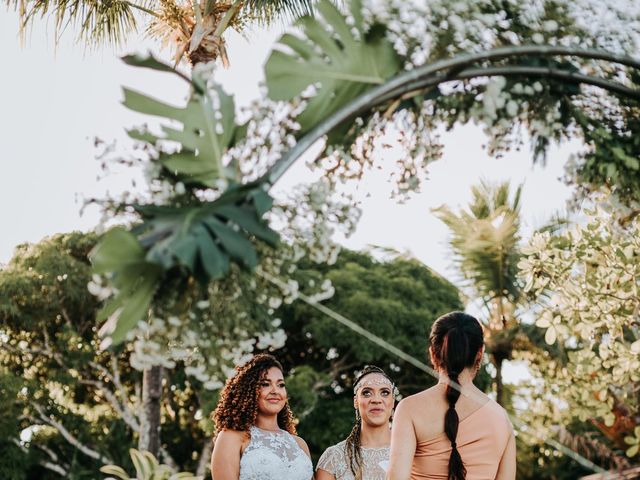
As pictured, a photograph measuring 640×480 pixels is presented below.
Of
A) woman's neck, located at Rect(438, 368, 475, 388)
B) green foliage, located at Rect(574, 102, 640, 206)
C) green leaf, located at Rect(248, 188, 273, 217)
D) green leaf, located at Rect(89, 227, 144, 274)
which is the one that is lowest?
green leaf, located at Rect(89, 227, 144, 274)

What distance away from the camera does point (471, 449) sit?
2.89m

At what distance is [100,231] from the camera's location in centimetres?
224

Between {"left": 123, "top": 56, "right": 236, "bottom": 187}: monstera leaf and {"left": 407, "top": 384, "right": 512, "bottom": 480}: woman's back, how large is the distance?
116 centimetres

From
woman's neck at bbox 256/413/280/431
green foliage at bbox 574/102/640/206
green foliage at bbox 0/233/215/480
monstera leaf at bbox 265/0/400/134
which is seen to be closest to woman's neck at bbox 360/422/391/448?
woman's neck at bbox 256/413/280/431

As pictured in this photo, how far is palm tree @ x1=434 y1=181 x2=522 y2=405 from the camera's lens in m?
14.6

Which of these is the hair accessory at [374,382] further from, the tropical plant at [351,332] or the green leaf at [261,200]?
the tropical plant at [351,332]

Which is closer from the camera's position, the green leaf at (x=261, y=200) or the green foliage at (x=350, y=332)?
the green leaf at (x=261, y=200)

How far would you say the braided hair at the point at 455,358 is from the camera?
2.86 meters

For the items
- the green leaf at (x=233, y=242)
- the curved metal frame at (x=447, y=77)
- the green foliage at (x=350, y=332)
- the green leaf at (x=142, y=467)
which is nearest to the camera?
the green leaf at (x=233, y=242)

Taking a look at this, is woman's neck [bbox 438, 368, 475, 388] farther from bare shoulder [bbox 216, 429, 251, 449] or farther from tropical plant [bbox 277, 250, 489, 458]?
tropical plant [bbox 277, 250, 489, 458]

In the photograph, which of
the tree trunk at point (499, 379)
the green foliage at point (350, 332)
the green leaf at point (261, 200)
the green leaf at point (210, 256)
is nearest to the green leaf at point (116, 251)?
the green leaf at point (210, 256)

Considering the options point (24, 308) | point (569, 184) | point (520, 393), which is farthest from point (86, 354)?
point (569, 184)

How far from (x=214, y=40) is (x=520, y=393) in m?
8.41

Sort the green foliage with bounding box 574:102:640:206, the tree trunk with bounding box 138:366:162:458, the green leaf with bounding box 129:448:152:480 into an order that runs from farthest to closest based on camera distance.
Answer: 1. the tree trunk with bounding box 138:366:162:458
2. the green leaf with bounding box 129:448:152:480
3. the green foliage with bounding box 574:102:640:206
